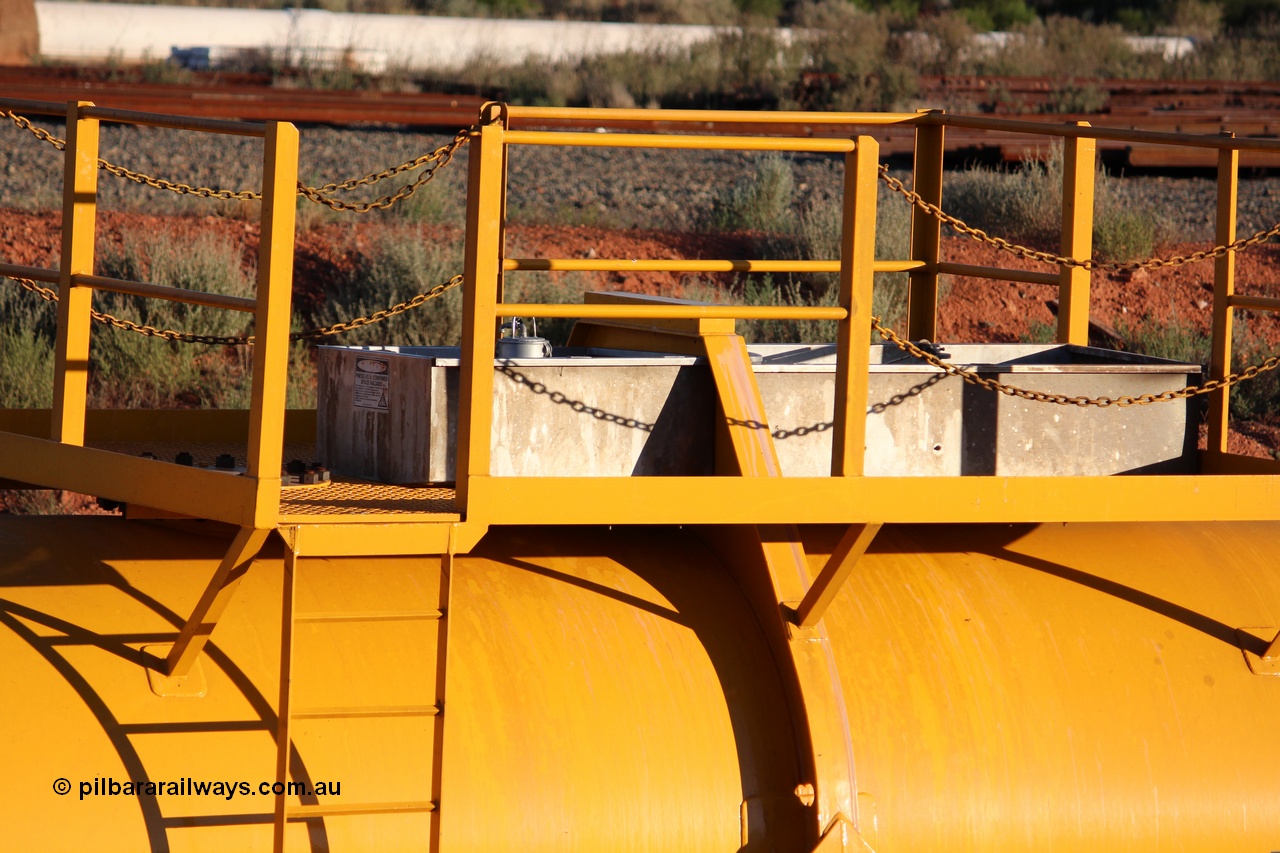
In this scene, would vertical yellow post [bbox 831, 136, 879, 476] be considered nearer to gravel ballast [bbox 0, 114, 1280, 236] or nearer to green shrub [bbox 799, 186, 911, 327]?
green shrub [bbox 799, 186, 911, 327]

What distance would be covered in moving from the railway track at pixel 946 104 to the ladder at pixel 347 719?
439 inches

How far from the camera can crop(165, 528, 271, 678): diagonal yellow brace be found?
3922 mm

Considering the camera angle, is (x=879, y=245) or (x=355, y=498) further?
(x=879, y=245)

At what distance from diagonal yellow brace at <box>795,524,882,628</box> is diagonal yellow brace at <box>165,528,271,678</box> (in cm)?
150

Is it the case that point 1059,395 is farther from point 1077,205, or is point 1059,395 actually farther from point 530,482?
point 530,482

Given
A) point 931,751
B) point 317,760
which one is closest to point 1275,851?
point 931,751

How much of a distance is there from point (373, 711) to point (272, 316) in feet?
3.49

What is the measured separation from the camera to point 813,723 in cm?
426

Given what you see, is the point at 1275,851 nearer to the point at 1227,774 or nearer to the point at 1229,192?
the point at 1227,774

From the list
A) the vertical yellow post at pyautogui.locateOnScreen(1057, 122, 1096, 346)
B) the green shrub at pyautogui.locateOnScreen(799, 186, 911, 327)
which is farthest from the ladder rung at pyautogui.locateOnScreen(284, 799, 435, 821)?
the green shrub at pyautogui.locateOnScreen(799, 186, 911, 327)

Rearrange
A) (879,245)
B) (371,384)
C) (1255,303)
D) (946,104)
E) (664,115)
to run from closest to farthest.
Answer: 1. (664,115)
2. (371,384)
3. (1255,303)
4. (879,245)
5. (946,104)

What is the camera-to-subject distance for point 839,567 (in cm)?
426

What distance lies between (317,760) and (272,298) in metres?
1.21

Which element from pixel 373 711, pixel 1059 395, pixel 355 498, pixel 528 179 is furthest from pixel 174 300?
pixel 528 179
